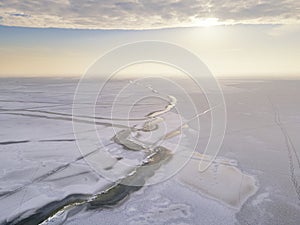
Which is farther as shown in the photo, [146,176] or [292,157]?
[292,157]

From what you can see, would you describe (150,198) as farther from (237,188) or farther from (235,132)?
(235,132)

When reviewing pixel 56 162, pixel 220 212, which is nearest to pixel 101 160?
pixel 56 162

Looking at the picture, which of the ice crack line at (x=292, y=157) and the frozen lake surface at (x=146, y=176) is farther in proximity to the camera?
the ice crack line at (x=292, y=157)

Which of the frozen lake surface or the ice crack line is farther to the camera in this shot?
the ice crack line

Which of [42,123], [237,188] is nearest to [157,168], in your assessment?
[237,188]

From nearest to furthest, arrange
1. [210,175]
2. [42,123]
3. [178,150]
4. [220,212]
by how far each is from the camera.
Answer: [220,212] < [210,175] < [178,150] < [42,123]

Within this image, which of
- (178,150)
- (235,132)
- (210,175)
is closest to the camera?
(210,175)

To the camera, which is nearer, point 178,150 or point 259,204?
point 259,204

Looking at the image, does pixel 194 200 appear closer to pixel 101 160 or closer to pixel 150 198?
pixel 150 198

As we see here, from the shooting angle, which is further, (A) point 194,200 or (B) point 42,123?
(B) point 42,123
